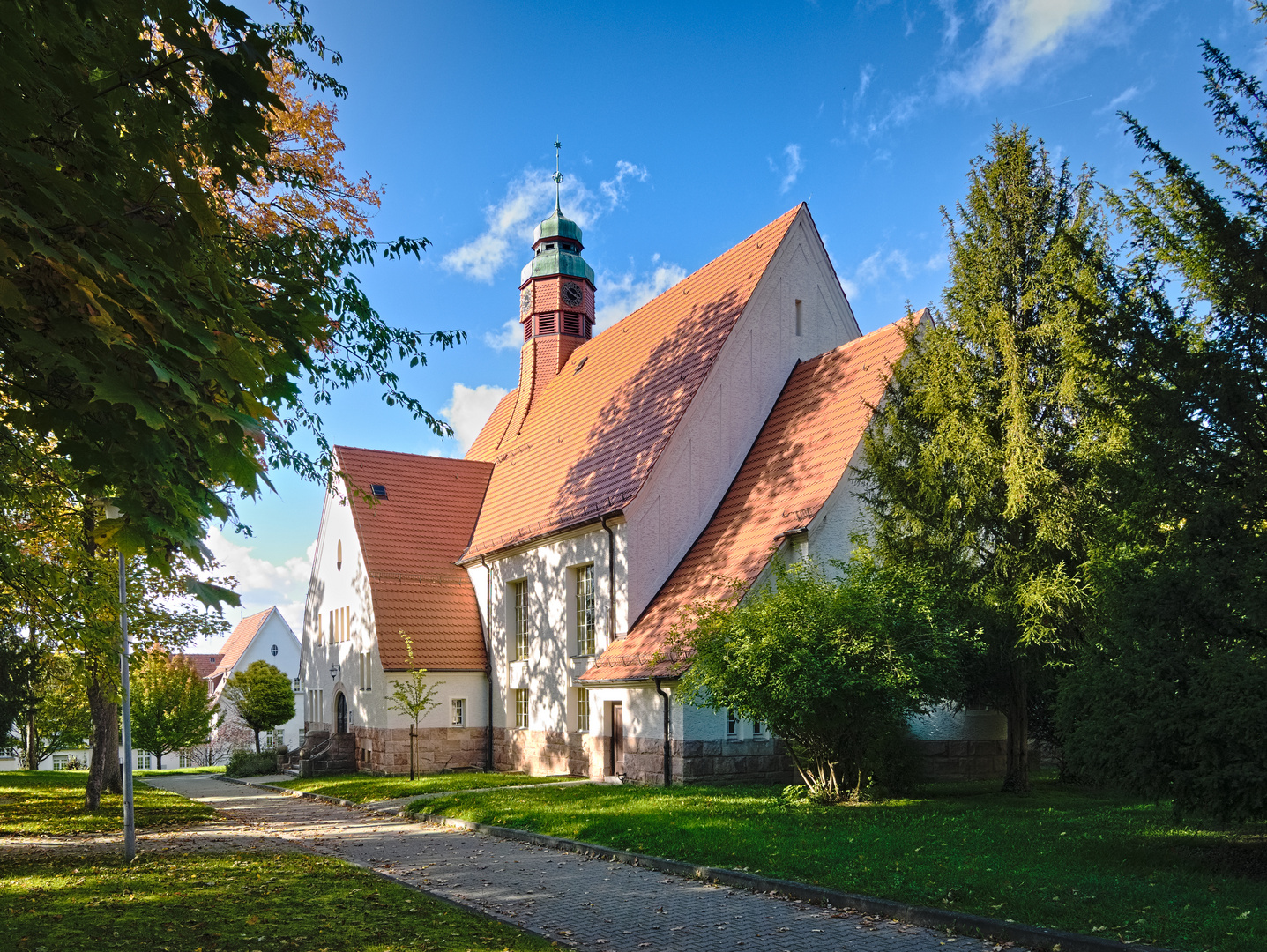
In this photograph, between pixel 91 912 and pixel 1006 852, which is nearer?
Answer: pixel 91 912

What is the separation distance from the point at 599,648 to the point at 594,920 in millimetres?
12881

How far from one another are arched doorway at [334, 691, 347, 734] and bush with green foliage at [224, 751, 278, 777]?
13.0 feet

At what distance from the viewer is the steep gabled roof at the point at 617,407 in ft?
72.3

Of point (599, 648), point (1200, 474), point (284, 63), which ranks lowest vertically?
point (599, 648)

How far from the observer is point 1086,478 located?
15.7 meters

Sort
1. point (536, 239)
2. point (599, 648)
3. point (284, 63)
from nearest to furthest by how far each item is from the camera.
→ 1. point (284, 63)
2. point (599, 648)
3. point (536, 239)

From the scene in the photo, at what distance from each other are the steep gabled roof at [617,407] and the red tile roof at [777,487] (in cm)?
202

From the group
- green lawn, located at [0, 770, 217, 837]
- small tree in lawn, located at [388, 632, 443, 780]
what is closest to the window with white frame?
small tree in lawn, located at [388, 632, 443, 780]

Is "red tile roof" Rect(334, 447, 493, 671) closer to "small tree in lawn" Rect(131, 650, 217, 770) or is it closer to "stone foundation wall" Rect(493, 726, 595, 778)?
"stone foundation wall" Rect(493, 726, 595, 778)

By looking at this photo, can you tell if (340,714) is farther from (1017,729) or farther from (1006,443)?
(1006,443)

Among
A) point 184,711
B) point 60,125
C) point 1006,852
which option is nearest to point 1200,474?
point 1006,852

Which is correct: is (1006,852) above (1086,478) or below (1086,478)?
below

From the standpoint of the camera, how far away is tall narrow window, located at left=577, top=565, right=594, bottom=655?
22.3m

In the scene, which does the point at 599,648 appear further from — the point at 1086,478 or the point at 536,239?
the point at 536,239
